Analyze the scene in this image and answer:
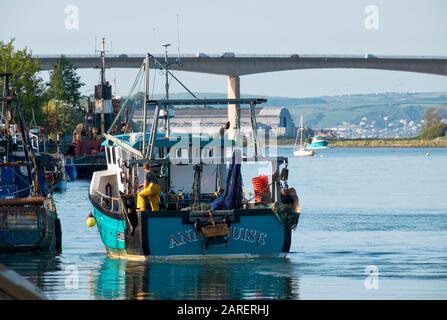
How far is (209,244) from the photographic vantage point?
3042 cm

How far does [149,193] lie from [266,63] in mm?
152166

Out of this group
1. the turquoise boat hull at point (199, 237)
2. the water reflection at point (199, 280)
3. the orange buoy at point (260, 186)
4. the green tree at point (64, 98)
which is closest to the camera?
the water reflection at point (199, 280)

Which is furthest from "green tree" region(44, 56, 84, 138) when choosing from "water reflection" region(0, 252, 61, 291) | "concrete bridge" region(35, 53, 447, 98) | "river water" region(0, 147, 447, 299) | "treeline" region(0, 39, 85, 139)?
"water reflection" region(0, 252, 61, 291)

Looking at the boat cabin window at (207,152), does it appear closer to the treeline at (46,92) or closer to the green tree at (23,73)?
the treeline at (46,92)

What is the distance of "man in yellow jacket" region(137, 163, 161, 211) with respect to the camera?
99.7 ft

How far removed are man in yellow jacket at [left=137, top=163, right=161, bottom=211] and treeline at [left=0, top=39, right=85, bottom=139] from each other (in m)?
47.2

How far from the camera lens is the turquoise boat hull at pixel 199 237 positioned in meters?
30.2

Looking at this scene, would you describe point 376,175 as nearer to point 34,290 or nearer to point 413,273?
point 413,273

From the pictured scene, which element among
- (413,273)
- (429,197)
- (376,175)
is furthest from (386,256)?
(376,175)

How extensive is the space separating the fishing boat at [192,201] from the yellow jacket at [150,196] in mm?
91

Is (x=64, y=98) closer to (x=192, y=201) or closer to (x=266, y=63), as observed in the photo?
(x=266, y=63)

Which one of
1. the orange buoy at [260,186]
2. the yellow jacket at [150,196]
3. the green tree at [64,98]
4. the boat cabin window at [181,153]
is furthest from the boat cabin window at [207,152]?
the green tree at [64,98]

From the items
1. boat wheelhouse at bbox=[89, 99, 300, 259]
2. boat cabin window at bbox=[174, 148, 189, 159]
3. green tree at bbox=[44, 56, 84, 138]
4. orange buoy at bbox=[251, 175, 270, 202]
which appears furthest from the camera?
green tree at bbox=[44, 56, 84, 138]

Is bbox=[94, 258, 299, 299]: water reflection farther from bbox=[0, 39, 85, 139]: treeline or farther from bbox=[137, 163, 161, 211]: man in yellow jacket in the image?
bbox=[0, 39, 85, 139]: treeline
